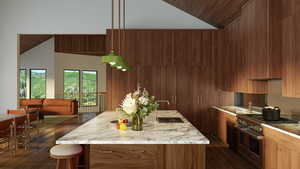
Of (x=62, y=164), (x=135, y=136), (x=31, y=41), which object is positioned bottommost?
(x=62, y=164)

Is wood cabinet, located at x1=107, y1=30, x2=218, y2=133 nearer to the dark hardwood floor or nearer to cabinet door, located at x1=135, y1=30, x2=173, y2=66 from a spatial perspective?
cabinet door, located at x1=135, y1=30, x2=173, y2=66

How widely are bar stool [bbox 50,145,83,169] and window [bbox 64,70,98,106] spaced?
909 centimetres

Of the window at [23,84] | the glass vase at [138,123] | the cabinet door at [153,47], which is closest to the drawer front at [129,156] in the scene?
the glass vase at [138,123]

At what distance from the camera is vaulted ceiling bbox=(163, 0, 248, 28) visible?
4.55 m

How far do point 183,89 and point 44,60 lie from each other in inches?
311

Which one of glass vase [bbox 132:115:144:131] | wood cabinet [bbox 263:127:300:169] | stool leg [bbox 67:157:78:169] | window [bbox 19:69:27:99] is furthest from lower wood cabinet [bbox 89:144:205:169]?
window [bbox 19:69:27:99]

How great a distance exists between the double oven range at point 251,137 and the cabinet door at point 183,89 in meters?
1.69

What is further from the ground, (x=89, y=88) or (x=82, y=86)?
(x=82, y=86)

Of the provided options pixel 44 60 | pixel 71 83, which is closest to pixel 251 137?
pixel 71 83

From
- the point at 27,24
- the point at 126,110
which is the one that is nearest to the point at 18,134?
the point at 27,24

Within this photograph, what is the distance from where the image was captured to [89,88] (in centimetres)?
1177

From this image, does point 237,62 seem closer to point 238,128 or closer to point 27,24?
point 238,128

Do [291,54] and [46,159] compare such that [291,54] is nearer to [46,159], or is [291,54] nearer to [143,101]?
[143,101]

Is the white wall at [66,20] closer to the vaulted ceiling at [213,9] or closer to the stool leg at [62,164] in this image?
the vaulted ceiling at [213,9]
